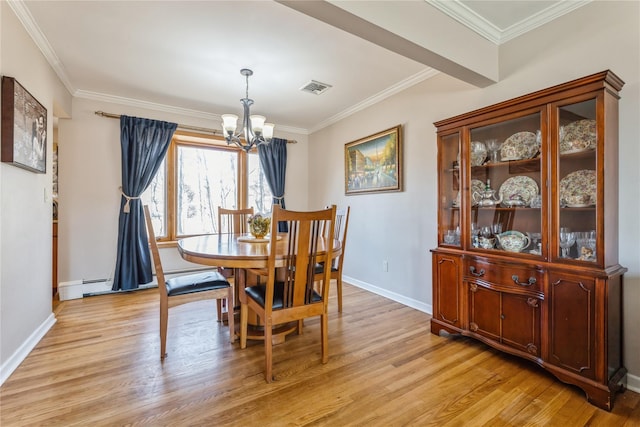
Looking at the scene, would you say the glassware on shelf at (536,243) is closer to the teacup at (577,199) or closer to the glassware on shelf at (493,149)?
the teacup at (577,199)

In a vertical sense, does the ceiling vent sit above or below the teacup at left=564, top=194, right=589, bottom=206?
above

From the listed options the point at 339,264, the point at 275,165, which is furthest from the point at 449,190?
the point at 275,165

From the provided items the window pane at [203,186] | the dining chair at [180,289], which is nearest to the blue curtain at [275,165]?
the window pane at [203,186]

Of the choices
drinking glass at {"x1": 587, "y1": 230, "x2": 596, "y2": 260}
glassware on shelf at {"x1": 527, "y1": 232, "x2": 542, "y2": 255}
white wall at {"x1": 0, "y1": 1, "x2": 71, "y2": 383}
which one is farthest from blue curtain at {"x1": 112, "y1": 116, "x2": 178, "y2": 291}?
drinking glass at {"x1": 587, "y1": 230, "x2": 596, "y2": 260}

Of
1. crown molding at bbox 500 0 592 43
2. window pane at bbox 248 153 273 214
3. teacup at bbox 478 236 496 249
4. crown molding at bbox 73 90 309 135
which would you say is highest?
crown molding at bbox 73 90 309 135

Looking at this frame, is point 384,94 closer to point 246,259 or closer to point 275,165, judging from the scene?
point 275,165

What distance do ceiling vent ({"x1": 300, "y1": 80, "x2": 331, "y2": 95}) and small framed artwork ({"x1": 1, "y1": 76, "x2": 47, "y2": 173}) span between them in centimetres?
229

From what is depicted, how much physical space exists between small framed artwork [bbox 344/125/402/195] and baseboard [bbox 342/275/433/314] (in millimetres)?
1180

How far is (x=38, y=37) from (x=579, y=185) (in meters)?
3.93

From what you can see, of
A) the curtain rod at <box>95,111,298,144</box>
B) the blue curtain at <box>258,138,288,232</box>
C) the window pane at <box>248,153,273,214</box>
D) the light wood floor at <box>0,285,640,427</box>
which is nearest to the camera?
the light wood floor at <box>0,285,640,427</box>

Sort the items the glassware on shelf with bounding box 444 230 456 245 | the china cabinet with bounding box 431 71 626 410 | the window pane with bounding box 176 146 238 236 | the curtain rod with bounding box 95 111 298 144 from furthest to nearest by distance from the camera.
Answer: the window pane with bounding box 176 146 238 236
the curtain rod with bounding box 95 111 298 144
the glassware on shelf with bounding box 444 230 456 245
the china cabinet with bounding box 431 71 626 410

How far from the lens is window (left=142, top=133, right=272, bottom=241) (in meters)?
3.98

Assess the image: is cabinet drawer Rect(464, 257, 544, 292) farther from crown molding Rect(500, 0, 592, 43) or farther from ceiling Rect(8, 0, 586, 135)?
crown molding Rect(500, 0, 592, 43)

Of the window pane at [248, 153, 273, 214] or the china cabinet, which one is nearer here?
the china cabinet
